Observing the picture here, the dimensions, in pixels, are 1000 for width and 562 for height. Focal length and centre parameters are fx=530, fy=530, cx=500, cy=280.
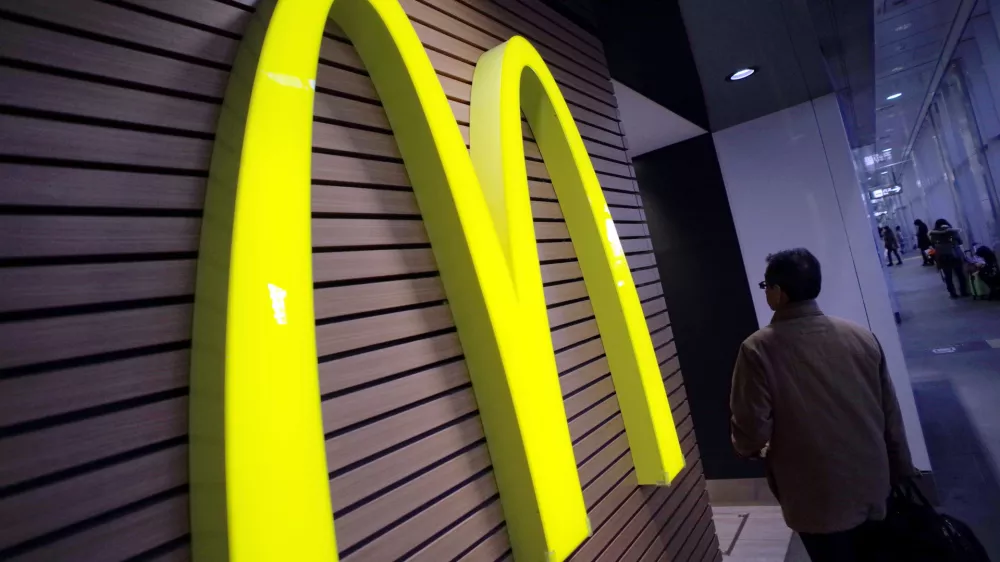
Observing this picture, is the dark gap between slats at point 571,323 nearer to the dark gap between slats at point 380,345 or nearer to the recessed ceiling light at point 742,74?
the dark gap between slats at point 380,345

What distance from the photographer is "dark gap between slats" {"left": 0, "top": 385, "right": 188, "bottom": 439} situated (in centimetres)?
89

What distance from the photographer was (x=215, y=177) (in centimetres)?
121

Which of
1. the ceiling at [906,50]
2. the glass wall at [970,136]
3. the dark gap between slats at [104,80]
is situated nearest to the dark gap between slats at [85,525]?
the dark gap between slats at [104,80]

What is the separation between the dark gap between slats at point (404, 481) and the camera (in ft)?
4.30

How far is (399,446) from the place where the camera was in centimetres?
147

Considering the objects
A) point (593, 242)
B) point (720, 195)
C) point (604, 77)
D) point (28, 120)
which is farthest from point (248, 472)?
point (720, 195)

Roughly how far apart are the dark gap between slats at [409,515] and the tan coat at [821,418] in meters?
1.20

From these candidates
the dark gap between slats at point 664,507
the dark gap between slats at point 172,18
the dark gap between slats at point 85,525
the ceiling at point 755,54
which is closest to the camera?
the dark gap between slats at point 85,525

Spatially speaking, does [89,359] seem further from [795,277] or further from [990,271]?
[990,271]

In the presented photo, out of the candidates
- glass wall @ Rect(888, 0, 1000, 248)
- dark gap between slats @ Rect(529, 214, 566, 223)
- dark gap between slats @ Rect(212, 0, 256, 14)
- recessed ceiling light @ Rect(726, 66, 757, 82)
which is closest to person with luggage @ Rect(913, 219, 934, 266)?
glass wall @ Rect(888, 0, 1000, 248)

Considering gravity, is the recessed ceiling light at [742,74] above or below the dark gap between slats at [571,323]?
above

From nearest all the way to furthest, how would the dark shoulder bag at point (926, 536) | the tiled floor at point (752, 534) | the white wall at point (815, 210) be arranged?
the dark shoulder bag at point (926, 536) < the tiled floor at point (752, 534) < the white wall at point (815, 210)

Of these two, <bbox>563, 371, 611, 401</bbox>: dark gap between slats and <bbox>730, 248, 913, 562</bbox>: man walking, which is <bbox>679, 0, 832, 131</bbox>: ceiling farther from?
<bbox>563, 371, 611, 401</bbox>: dark gap between slats

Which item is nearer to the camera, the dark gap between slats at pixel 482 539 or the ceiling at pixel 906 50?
the dark gap between slats at pixel 482 539
